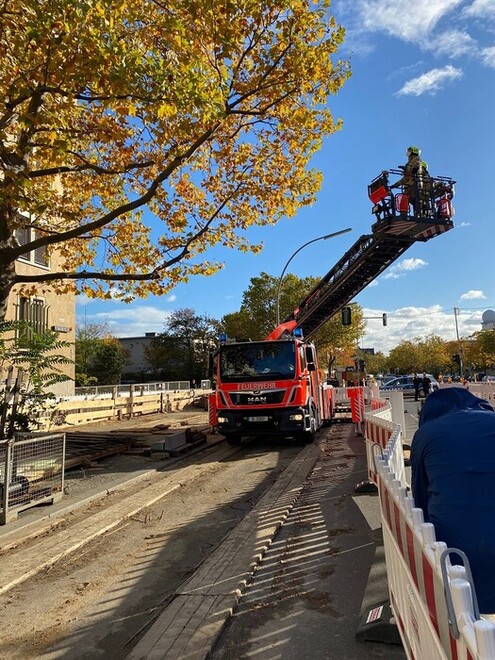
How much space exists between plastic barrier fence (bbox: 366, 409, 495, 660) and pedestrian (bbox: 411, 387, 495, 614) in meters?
0.18

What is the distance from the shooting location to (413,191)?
12.1 meters

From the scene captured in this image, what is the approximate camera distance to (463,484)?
240 centimetres

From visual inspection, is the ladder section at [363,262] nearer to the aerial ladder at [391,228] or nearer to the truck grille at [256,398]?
the aerial ladder at [391,228]

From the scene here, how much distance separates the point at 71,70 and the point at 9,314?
49.0 ft

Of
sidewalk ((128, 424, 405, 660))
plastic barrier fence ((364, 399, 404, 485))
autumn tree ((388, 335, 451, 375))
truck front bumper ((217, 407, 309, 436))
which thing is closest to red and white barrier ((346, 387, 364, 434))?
truck front bumper ((217, 407, 309, 436))

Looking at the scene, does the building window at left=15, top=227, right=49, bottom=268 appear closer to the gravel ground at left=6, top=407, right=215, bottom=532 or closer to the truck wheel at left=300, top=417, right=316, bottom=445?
the gravel ground at left=6, top=407, right=215, bottom=532

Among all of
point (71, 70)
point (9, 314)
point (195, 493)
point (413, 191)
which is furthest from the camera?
point (9, 314)

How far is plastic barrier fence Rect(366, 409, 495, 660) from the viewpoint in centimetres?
141

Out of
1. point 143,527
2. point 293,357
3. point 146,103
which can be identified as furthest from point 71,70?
point 293,357

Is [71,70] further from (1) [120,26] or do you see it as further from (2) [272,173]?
(2) [272,173]

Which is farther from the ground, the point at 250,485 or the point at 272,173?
the point at 272,173

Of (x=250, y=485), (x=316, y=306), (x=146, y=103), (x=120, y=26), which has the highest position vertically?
(x=120, y=26)

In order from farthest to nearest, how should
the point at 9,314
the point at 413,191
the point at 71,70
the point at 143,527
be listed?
1. the point at 9,314
2. the point at 413,191
3. the point at 71,70
4. the point at 143,527

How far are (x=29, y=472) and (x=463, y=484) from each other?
5999mm
